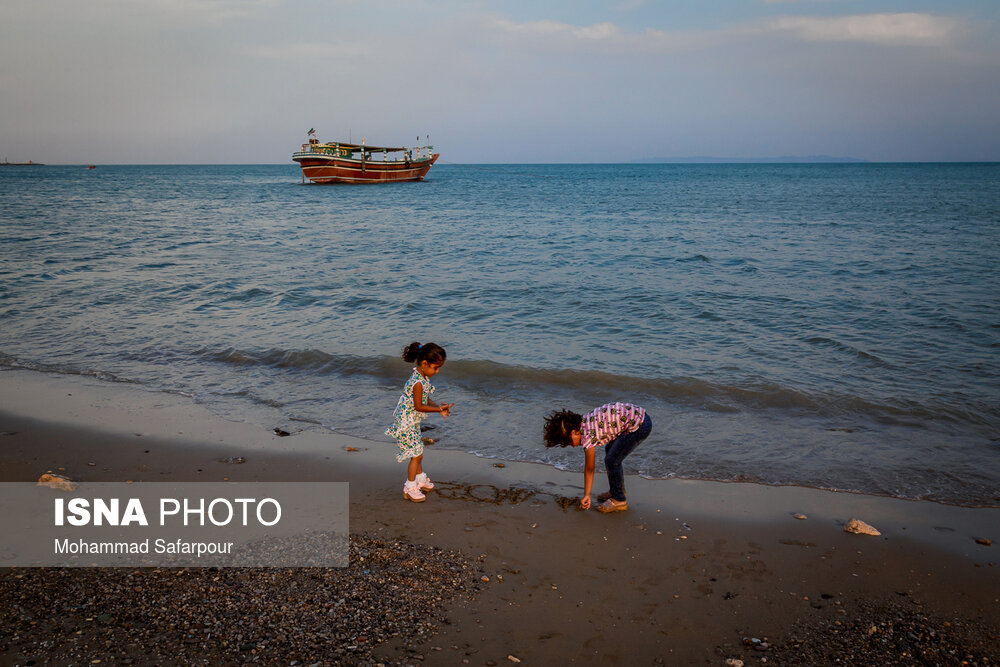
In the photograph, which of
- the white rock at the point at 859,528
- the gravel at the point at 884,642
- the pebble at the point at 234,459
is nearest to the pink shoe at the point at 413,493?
the pebble at the point at 234,459

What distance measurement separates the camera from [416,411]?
5191 millimetres

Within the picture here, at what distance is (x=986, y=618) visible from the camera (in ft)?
11.8

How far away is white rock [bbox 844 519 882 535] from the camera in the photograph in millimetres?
4598

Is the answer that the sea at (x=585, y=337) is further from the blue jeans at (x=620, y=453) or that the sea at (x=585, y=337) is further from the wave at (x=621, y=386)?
the blue jeans at (x=620, y=453)

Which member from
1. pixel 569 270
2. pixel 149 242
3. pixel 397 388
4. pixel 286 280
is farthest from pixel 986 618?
pixel 149 242

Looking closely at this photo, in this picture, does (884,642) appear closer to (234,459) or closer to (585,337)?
(234,459)

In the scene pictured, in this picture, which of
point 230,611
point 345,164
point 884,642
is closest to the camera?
point 884,642

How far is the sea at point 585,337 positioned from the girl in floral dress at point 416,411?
1142mm

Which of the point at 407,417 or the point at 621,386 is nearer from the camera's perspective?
the point at 407,417

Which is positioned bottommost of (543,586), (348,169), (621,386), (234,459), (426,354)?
(543,586)

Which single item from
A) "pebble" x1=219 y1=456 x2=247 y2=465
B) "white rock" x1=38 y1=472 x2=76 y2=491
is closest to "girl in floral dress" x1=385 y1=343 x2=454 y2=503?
"pebble" x1=219 y1=456 x2=247 y2=465

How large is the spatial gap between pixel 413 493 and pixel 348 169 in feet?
215

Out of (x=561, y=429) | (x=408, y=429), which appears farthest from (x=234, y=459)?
(x=561, y=429)

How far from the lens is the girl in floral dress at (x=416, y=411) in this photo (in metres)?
4.98
